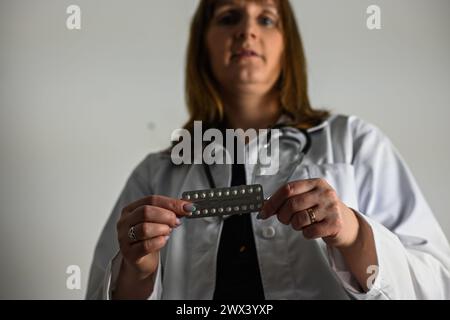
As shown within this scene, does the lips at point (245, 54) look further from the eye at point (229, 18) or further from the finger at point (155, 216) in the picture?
the finger at point (155, 216)

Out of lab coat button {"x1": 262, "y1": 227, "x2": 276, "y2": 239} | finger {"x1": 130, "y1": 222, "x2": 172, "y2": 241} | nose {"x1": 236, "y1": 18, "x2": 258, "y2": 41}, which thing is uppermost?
nose {"x1": 236, "y1": 18, "x2": 258, "y2": 41}

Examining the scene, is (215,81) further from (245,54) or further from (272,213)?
(272,213)

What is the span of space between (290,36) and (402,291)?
1.44 ft

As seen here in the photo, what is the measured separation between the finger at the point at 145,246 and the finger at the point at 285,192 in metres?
0.13

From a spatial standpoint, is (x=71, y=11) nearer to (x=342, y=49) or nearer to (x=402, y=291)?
(x=342, y=49)

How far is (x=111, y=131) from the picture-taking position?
876 mm

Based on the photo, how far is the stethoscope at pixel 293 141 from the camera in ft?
2.30

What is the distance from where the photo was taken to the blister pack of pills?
549 millimetres

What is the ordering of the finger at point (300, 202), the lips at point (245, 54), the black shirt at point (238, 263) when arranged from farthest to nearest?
1. the lips at point (245, 54)
2. the black shirt at point (238, 263)
3. the finger at point (300, 202)

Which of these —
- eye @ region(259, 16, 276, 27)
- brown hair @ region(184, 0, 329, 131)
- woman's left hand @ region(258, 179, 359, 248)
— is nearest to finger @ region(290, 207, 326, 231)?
woman's left hand @ region(258, 179, 359, 248)

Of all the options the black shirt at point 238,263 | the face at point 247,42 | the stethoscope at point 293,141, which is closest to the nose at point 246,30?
the face at point 247,42

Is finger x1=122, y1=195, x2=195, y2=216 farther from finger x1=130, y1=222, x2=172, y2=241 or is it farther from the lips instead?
the lips

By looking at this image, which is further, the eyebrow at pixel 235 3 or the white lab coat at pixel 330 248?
→ the eyebrow at pixel 235 3
